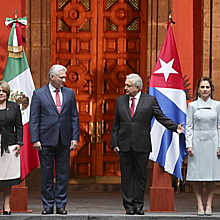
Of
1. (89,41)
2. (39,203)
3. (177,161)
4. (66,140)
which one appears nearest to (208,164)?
(177,161)

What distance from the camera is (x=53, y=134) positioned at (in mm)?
7641

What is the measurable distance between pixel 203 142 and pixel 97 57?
417 centimetres

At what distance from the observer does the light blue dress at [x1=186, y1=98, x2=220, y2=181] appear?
26.0 feet

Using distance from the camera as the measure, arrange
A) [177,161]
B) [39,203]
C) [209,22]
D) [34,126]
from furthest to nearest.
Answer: [209,22], [39,203], [177,161], [34,126]

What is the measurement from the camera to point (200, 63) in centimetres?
1123

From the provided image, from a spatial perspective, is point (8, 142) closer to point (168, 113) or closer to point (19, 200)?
point (19, 200)

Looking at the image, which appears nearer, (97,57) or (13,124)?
(13,124)

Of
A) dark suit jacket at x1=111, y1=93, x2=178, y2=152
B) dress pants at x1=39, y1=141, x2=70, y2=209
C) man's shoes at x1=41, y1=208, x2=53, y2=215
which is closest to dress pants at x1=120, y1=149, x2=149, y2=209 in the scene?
dark suit jacket at x1=111, y1=93, x2=178, y2=152

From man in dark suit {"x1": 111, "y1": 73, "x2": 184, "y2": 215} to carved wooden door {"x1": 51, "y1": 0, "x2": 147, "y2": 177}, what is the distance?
370 centimetres

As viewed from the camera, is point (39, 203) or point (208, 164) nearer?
point (208, 164)

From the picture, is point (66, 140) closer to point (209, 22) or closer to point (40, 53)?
point (40, 53)

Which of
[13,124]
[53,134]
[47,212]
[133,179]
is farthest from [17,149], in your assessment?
[133,179]

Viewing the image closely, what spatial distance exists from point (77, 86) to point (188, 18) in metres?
2.48

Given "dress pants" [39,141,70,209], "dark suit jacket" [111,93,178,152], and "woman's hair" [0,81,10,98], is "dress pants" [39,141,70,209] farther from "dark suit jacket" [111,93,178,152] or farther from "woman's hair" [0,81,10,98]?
"woman's hair" [0,81,10,98]
